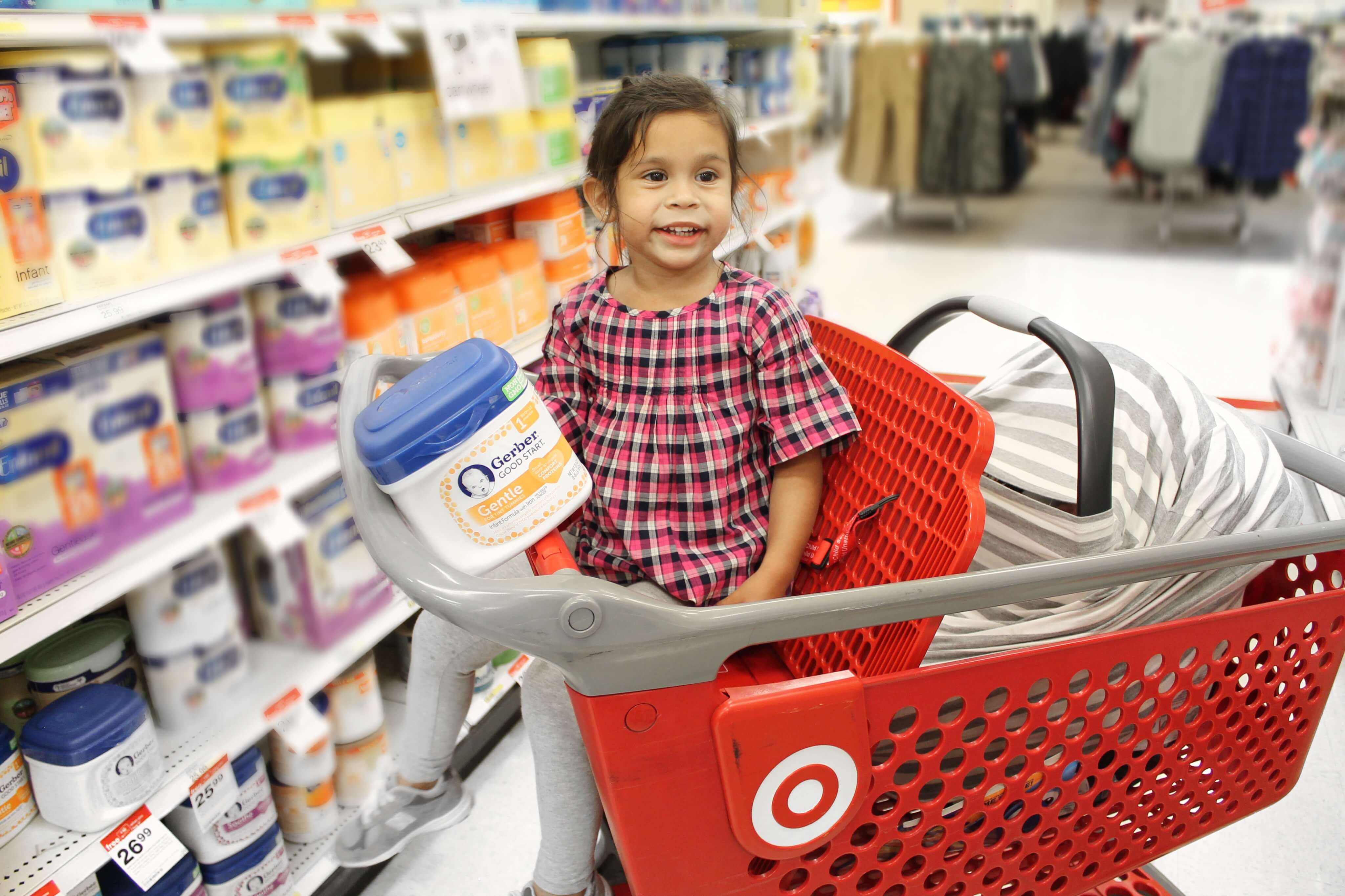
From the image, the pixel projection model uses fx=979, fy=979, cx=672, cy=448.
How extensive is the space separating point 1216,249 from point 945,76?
194 centimetres

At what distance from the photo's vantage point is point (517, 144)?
78.8 inches

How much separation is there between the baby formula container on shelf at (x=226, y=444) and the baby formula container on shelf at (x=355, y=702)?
43 centimetres

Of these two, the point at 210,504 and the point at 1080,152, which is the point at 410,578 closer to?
the point at 210,504

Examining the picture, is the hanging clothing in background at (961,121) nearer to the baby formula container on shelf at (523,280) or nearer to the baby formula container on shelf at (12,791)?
the baby formula container on shelf at (523,280)

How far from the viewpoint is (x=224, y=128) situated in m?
1.40

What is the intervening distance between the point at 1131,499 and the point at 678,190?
2.10ft

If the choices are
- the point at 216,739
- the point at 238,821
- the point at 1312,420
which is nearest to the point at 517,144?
the point at 216,739

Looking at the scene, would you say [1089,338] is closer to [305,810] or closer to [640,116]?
[640,116]

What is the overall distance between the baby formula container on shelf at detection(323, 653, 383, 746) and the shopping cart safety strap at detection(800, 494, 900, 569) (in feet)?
3.13

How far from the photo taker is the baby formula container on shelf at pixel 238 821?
1.47 meters

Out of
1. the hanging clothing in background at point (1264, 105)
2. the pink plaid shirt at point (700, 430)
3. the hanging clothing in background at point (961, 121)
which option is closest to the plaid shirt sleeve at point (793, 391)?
the pink plaid shirt at point (700, 430)

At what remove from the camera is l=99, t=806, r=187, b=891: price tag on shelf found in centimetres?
129

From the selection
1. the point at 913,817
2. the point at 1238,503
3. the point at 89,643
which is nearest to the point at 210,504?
the point at 89,643

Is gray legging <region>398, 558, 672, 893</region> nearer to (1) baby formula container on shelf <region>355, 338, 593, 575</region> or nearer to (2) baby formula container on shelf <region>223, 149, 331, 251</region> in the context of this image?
(1) baby formula container on shelf <region>355, 338, 593, 575</region>
